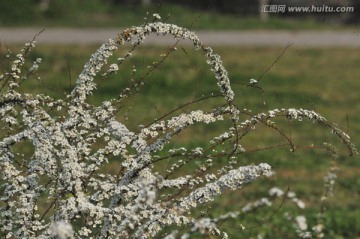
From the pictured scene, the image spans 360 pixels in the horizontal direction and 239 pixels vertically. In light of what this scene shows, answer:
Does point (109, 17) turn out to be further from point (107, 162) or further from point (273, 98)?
point (107, 162)

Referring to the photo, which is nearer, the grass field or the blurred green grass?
the grass field

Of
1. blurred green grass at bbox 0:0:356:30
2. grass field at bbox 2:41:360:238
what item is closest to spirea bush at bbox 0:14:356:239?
grass field at bbox 2:41:360:238

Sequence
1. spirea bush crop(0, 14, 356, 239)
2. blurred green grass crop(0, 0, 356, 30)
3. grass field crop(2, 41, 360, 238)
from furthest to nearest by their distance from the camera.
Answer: blurred green grass crop(0, 0, 356, 30), grass field crop(2, 41, 360, 238), spirea bush crop(0, 14, 356, 239)

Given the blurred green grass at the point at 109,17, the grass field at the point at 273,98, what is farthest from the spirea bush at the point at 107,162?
the blurred green grass at the point at 109,17

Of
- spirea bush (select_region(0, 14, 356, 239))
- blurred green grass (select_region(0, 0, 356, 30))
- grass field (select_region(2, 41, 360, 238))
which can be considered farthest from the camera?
blurred green grass (select_region(0, 0, 356, 30))

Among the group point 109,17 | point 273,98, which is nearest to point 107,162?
point 273,98

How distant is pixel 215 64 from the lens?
3.98 m

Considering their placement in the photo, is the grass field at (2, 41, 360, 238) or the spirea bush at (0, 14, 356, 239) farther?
the grass field at (2, 41, 360, 238)

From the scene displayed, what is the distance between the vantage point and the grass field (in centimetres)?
804

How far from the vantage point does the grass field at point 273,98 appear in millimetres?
8039

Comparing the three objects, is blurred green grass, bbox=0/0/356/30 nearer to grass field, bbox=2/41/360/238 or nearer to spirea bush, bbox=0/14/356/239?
grass field, bbox=2/41/360/238

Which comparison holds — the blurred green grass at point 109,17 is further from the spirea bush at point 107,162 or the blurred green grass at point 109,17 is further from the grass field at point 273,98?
the spirea bush at point 107,162

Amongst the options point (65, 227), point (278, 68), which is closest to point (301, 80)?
point (278, 68)

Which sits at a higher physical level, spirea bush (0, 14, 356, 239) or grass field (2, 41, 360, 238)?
spirea bush (0, 14, 356, 239)
